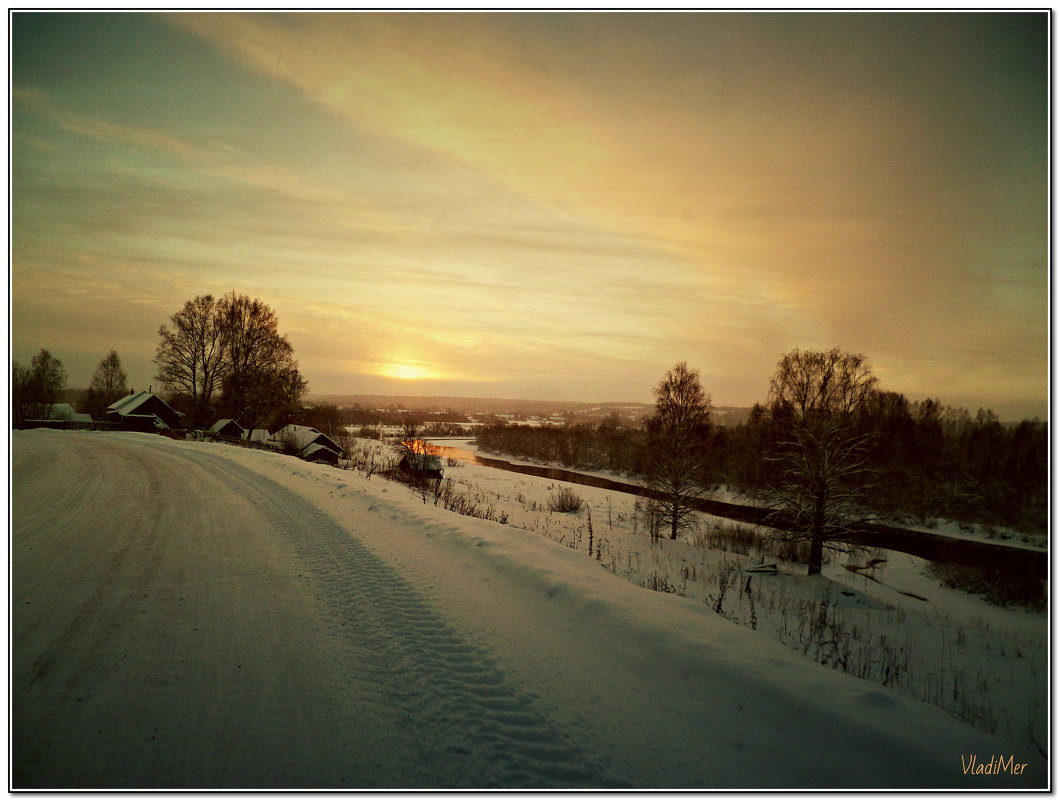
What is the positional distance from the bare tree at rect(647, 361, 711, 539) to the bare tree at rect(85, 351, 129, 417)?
61449 mm

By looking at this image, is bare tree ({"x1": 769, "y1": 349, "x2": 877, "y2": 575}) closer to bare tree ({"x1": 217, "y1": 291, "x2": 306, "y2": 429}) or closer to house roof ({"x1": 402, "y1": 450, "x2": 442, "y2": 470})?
house roof ({"x1": 402, "y1": 450, "x2": 442, "y2": 470})

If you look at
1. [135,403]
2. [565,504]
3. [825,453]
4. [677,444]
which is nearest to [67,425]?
[135,403]

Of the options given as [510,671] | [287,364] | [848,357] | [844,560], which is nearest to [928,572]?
[844,560]

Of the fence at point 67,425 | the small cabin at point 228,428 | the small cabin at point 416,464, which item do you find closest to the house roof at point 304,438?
the small cabin at point 228,428

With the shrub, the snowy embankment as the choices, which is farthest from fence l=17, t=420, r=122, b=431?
the snowy embankment

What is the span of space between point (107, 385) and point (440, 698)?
73657mm

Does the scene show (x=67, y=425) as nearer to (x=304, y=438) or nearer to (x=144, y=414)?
(x=144, y=414)

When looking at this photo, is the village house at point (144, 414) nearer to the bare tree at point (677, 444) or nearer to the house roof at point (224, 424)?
the house roof at point (224, 424)

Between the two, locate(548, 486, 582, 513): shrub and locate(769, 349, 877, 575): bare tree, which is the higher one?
locate(769, 349, 877, 575): bare tree

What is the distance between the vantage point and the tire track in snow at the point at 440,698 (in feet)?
9.72

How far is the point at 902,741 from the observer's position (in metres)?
3.33

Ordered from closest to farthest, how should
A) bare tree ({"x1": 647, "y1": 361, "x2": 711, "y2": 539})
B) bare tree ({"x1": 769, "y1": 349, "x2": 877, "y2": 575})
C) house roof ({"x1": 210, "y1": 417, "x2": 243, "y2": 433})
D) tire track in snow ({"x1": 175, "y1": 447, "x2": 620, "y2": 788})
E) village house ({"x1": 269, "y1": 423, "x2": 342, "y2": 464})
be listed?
tire track in snow ({"x1": 175, "y1": 447, "x2": 620, "y2": 788})
bare tree ({"x1": 769, "y1": 349, "x2": 877, "y2": 575})
bare tree ({"x1": 647, "y1": 361, "x2": 711, "y2": 539})
village house ({"x1": 269, "y1": 423, "x2": 342, "y2": 464})
house roof ({"x1": 210, "y1": 417, "x2": 243, "y2": 433})

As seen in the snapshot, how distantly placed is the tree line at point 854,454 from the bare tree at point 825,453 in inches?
1.8

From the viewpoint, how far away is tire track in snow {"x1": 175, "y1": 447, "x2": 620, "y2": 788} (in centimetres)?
296
